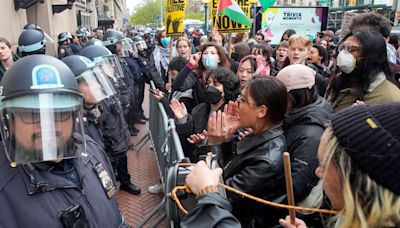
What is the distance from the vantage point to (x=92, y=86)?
2857 millimetres

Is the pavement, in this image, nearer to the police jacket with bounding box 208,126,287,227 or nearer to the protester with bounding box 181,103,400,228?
the police jacket with bounding box 208,126,287,227

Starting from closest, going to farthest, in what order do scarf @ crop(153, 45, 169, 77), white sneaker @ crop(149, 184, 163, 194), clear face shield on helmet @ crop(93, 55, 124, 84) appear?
clear face shield on helmet @ crop(93, 55, 124, 84) → white sneaker @ crop(149, 184, 163, 194) → scarf @ crop(153, 45, 169, 77)

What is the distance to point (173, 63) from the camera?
5770mm

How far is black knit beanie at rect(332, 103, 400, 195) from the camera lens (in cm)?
99

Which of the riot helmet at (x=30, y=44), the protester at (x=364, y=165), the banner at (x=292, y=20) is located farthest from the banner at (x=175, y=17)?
the banner at (x=292, y=20)

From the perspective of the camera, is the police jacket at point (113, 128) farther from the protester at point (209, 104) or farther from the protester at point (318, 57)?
the protester at point (318, 57)

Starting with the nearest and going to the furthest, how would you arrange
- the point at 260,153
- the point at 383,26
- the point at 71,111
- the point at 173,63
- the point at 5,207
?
the point at 5,207 < the point at 71,111 < the point at 260,153 < the point at 383,26 < the point at 173,63

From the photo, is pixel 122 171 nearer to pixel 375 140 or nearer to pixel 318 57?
pixel 318 57

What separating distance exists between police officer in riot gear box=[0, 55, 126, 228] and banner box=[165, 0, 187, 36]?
465 cm

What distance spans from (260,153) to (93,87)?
1.55 metres

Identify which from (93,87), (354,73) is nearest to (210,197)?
(93,87)

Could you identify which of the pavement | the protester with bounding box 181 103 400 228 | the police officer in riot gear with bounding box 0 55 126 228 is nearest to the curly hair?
the protester with bounding box 181 103 400 228

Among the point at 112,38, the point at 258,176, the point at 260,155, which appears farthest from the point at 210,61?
the point at 112,38

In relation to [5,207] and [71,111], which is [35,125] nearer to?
[71,111]
